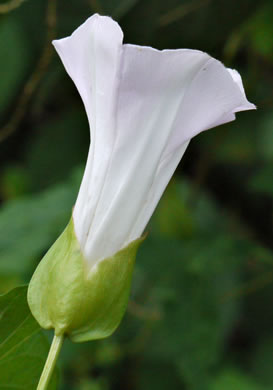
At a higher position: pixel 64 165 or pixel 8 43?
pixel 8 43

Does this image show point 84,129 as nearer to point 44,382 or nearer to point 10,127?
point 10,127

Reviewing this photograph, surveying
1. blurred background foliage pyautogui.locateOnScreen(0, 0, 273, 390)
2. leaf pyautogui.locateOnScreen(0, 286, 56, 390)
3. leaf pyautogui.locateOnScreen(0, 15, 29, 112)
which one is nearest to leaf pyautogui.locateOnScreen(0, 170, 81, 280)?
blurred background foliage pyautogui.locateOnScreen(0, 0, 273, 390)

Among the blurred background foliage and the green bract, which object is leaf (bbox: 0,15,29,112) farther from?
the green bract

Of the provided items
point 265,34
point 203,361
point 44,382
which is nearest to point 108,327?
point 44,382

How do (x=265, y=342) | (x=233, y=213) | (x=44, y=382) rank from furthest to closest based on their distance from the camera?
(x=233, y=213) < (x=265, y=342) < (x=44, y=382)

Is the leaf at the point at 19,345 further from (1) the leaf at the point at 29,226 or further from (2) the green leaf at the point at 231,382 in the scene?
(2) the green leaf at the point at 231,382

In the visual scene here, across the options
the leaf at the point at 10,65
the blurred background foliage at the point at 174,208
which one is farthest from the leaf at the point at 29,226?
the leaf at the point at 10,65

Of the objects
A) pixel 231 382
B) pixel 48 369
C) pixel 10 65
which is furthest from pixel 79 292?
pixel 10 65
